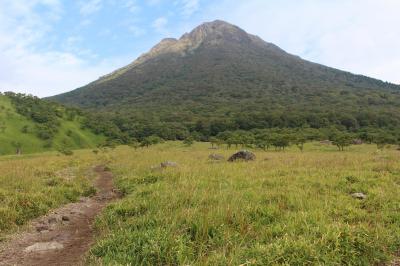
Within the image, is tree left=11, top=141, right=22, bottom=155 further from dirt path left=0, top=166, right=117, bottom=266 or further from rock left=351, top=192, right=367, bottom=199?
rock left=351, top=192, right=367, bottom=199

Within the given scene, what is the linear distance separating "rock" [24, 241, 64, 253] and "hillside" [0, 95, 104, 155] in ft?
358

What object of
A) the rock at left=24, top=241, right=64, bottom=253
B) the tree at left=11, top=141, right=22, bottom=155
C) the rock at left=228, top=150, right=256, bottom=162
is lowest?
the tree at left=11, top=141, right=22, bottom=155

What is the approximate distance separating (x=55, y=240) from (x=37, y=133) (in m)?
125

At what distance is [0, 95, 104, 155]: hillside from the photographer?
113000 millimetres

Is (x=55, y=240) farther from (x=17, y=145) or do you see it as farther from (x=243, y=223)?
(x=17, y=145)

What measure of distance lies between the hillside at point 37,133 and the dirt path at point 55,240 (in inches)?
4198

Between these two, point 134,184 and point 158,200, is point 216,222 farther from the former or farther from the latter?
point 134,184

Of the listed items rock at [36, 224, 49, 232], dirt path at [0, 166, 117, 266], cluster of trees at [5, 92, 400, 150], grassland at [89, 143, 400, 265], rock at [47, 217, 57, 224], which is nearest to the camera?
grassland at [89, 143, 400, 265]

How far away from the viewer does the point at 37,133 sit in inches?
4793

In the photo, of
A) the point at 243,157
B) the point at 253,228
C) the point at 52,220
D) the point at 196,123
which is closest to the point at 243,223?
the point at 253,228

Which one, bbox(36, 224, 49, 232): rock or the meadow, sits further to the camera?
bbox(36, 224, 49, 232): rock

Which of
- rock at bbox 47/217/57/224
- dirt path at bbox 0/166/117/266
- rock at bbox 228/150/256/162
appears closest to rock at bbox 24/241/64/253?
dirt path at bbox 0/166/117/266

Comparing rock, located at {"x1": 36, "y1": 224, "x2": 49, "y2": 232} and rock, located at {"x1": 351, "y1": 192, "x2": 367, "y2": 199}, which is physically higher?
rock, located at {"x1": 351, "y1": 192, "x2": 367, "y2": 199}

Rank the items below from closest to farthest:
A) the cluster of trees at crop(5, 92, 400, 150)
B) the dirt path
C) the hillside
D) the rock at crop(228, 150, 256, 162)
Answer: the dirt path < the rock at crop(228, 150, 256, 162) < the hillside < the cluster of trees at crop(5, 92, 400, 150)
